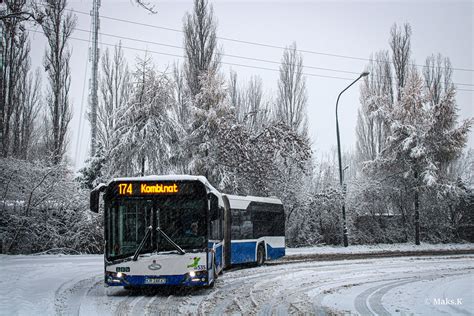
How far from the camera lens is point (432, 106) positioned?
36.8 m

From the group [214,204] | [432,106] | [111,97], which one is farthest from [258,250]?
[111,97]

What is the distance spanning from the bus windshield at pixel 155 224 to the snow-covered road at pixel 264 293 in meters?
1.19

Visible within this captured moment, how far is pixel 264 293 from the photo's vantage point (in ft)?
43.0

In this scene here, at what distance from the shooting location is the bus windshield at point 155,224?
12.5 m

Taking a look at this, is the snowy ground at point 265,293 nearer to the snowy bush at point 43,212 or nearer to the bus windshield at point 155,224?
the bus windshield at point 155,224

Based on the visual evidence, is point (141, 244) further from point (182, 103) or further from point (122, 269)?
point (182, 103)

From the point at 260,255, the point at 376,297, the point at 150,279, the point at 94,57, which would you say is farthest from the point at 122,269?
the point at 94,57

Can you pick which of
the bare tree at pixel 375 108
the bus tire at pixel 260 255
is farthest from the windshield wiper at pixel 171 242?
the bare tree at pixel 375 108

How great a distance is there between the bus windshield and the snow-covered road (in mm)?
1191

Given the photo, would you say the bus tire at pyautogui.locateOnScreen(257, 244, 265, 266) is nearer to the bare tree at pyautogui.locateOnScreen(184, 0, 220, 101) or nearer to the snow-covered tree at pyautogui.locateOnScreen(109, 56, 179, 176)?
the snow-covered tree at pyautogui.locateOnScreen(109, 56, 179, 176)

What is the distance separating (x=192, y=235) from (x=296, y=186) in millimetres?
22009

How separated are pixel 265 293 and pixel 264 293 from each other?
1.0 inches

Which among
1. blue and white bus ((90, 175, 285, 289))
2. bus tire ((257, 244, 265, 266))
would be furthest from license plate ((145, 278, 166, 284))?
bus tire ((257, 244, 265, 266))

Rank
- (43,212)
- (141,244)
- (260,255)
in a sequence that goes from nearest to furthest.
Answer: (141,244)
(260,255)
(43,212)
